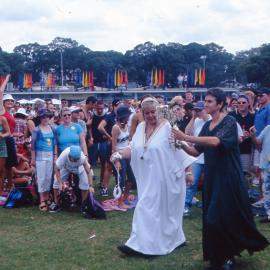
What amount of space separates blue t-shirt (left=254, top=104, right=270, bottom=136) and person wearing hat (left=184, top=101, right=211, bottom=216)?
76 centimetres

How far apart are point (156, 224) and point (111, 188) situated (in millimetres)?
5090

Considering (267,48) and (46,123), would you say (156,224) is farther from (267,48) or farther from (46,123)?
(267,48)

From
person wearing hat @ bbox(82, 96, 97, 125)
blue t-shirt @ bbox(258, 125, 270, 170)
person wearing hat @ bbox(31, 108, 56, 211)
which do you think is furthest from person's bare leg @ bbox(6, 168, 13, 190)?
blue t-shirt @ bbox(258, 125, 270, 170)

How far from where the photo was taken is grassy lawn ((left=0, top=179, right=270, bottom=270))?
5543 mm

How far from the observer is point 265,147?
7422 millimetres

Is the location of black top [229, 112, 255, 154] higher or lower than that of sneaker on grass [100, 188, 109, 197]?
higher

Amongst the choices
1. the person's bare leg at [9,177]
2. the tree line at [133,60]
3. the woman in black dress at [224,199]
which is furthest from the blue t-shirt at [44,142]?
the tree line at [133,60]

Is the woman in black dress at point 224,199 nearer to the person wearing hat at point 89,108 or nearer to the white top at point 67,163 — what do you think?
the white top at point 67,163

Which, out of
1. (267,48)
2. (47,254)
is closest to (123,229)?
(47,254)

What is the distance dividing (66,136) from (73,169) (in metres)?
0.78

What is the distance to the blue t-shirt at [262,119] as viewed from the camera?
7840 millimetres

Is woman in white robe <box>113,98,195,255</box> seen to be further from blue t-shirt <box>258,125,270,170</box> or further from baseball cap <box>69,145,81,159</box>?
baseball cap <box>69,145,81,159</box>

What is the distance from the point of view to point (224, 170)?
513 cm

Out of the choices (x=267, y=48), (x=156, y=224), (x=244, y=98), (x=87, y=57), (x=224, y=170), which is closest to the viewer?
(x=224, y=170)
